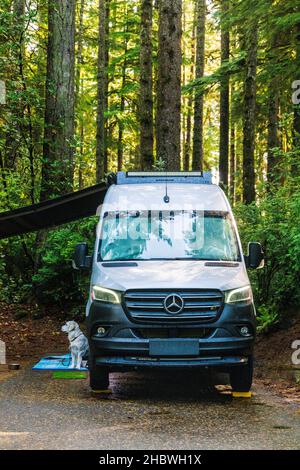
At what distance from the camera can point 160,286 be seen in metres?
7.93

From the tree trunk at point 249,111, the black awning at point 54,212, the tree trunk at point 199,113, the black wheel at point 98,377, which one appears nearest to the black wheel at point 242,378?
the black wheel at point 98,377

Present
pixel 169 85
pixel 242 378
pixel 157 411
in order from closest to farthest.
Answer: pixel 157 411 < pixel 242 378 < pixel 169 85

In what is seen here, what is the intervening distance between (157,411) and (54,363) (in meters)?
3.88

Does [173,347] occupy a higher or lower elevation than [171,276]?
lower

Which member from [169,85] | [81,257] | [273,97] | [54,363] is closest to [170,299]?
[81,257]

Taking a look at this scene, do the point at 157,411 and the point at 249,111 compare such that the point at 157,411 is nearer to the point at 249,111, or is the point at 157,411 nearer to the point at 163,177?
the point at 163,177

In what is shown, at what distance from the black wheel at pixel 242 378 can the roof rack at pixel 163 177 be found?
296cm

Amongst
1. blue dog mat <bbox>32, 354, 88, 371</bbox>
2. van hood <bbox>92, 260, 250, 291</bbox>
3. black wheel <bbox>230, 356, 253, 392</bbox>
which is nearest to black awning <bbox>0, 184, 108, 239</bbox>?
blue dog mat <bbox>32, 354, 88, 371</bbox>

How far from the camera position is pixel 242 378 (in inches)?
333

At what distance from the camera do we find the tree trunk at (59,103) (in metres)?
17.0

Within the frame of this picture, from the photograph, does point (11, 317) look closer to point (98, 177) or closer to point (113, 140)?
point (98, 177)

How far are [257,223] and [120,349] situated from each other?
6.13 metres

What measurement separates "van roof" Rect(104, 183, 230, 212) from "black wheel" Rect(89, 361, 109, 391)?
2295 millimetres

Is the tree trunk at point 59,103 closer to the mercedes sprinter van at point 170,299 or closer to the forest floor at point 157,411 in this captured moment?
the forest floor at point 157,411
